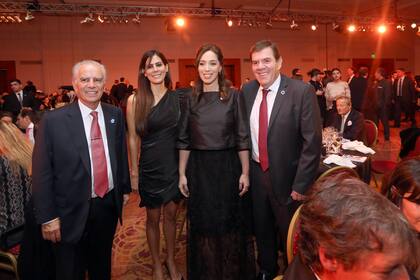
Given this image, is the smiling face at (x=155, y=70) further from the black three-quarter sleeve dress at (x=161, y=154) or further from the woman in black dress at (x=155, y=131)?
the black three-quarter sleeve dress at (x=161, y=154)

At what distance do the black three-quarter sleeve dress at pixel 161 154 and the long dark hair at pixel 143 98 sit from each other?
0.12 feet

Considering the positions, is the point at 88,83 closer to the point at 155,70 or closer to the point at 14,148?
the point at 155,70

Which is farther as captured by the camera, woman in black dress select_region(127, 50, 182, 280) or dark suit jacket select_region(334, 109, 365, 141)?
dark suit jacket select_region(334, 109, 365, 141)

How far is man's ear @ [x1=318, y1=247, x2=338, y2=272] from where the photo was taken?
0.87 m

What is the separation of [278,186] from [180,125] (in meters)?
0.79

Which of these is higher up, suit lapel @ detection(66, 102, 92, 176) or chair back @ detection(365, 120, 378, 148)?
suit lapel @ detection(66, 102, 92, 176)

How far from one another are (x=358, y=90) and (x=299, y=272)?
7.85 meters

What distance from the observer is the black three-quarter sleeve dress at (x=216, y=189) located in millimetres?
2371

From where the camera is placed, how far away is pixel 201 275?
2549 mm

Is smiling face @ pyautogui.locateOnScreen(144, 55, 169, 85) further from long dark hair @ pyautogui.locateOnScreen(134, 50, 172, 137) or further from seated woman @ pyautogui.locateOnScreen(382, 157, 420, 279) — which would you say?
seated woman @ pyautogui.locateOnScreen(382, 157, 420, 279)

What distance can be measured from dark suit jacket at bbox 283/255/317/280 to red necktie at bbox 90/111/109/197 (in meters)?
1.34

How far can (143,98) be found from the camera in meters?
2.48

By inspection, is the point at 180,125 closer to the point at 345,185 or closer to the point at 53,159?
the point at 53,159

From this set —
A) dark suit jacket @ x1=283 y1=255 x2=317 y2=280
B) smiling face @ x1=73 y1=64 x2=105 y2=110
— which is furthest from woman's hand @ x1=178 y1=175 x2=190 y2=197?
dark suit jacket @ x1=283 y1=255 x2=317 y2=280
